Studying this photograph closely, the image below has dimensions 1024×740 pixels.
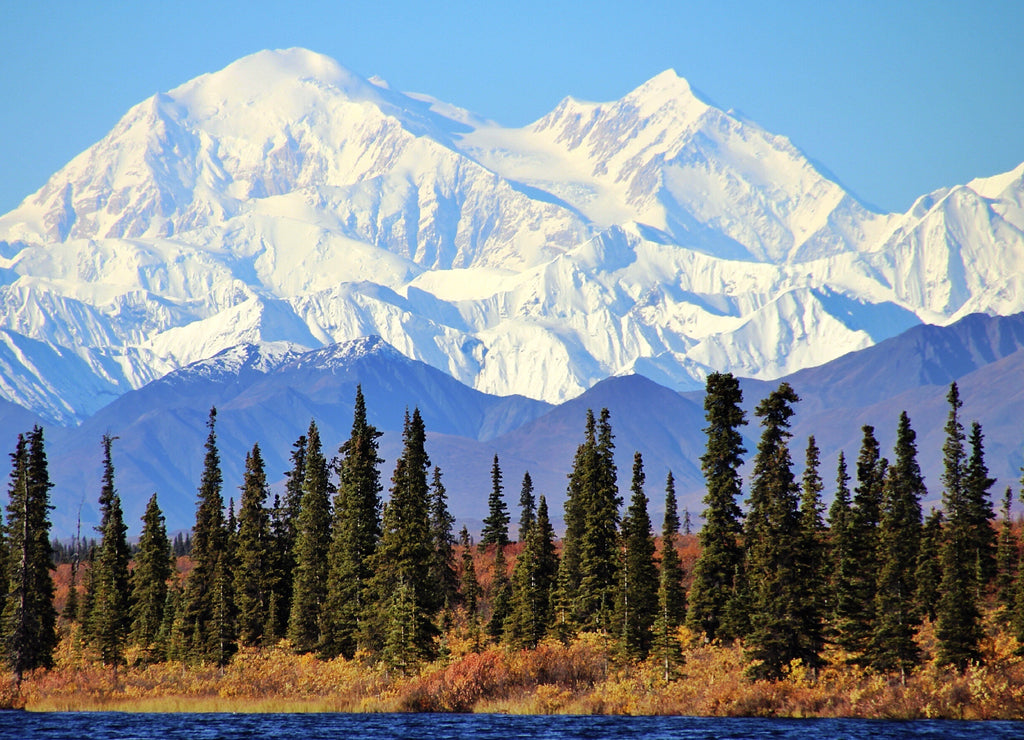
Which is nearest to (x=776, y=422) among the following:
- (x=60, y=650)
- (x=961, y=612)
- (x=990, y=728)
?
(x=961, y=612)

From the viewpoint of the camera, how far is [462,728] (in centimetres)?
7100

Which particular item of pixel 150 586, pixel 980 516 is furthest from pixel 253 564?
pixel 980 516

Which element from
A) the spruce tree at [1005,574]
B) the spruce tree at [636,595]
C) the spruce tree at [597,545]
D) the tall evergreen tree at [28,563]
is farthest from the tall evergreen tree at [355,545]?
the spruce tree at [1005,574]

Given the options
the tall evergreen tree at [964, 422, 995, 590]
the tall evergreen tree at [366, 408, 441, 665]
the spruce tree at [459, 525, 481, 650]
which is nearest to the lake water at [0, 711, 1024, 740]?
the tall evergreen tree at [366, 408, 441, 665]

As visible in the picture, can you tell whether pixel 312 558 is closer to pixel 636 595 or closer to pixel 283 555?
pixel 283 555

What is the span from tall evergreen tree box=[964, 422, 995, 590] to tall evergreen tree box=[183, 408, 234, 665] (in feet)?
165

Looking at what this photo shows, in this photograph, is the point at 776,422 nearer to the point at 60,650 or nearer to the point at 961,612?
the point at 961,612

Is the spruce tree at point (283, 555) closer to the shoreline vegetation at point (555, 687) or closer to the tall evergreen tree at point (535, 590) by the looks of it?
the shoreline vegetation at point (555, 687)

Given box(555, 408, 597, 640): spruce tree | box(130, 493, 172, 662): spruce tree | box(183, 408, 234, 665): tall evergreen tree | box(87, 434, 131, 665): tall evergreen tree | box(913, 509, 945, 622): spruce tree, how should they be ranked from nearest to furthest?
box(913, 509, 945, 622): spruce tree, box(555, 408, 597, 640): spruce tree, box(183, 408, 234, 665): tall evergreen tree, box(87, 434, 131, 665): tall evergreen tree, box(130, 493, 172, 662): spruce tree

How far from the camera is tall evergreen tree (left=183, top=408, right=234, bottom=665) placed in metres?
97.8

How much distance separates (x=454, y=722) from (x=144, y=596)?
4281 cm

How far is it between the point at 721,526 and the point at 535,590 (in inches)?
730

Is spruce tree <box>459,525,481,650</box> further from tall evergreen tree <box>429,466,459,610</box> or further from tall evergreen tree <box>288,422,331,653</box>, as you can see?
tall evergreen tree <box>288,422,331,653</box>

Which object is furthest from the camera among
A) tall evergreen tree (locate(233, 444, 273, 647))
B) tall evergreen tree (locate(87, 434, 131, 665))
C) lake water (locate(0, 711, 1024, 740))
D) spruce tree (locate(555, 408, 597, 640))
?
tall evergreen tree (locate(87, 434, 131, 665))
